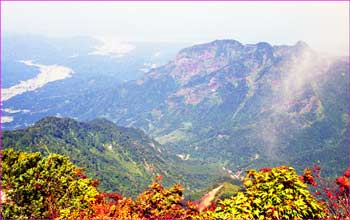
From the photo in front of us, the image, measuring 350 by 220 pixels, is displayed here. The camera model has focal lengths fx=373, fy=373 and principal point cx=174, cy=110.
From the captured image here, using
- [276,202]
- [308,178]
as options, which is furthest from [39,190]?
[308,178]

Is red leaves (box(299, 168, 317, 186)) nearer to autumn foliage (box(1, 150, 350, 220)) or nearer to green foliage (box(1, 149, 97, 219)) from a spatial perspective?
autumn foliage (box(1, 150, 350, 220))

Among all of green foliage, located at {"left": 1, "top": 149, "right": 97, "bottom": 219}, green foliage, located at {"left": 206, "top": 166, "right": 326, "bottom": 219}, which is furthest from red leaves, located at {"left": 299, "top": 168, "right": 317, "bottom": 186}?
green foliage, located at {"left": 1, "top": 149, "right": 97, "bottom": 219}

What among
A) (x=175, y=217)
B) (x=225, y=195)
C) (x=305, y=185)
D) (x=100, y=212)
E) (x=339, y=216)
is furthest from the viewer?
(x=225, y=195)

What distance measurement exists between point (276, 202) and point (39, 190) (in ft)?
81.4

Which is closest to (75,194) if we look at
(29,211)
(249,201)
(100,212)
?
(29,211)

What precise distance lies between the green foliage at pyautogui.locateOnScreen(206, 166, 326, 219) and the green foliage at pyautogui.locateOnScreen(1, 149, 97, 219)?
1700 cm

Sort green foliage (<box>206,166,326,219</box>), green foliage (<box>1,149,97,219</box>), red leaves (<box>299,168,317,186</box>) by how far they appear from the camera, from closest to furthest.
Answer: green foliage (<box>206,166,326,219</box>) < red leaves (<box>299,168,317,186</box>) < green foliage (<box>1,149,97,219</box>)

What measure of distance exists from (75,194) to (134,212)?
10.5 m

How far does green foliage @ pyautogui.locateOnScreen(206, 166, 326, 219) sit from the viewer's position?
22.7 m

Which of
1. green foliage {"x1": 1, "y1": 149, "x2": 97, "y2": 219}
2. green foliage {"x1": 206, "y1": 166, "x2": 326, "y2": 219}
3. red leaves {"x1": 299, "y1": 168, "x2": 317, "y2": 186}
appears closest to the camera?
green foliage {"x1": 206, "y1": 166, "x2": 326, "y2": 219}

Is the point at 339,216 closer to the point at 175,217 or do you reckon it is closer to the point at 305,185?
the point at 305,185

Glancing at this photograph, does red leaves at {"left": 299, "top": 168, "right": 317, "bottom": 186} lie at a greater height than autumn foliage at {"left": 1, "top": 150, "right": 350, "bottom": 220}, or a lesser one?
greater

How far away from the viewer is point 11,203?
37.0 m

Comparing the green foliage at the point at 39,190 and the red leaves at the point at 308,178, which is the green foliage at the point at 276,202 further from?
the green foliage at the point at 39,190
